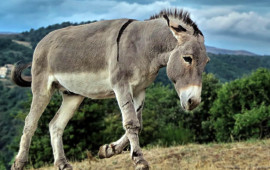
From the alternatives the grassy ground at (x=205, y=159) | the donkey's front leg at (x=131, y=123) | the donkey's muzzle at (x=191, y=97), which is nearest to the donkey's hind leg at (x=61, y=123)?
the grassy ground at (x=205, y=159)

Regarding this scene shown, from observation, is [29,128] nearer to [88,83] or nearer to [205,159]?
[88,83]

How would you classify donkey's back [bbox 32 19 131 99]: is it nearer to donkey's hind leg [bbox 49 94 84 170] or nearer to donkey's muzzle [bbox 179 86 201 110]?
donkey's hind leg [bbox 49 94 84 170]

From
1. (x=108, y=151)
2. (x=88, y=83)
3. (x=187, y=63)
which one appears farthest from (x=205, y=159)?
(x=187, y=63)

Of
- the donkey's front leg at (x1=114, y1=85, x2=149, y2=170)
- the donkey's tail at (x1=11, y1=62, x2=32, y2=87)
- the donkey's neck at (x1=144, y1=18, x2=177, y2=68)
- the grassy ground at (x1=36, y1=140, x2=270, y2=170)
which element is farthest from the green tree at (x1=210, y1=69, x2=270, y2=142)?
the donkey's front leg at (x1=114, y1=85, x2=149, y2=170)

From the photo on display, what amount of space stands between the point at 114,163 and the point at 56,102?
49.9ft

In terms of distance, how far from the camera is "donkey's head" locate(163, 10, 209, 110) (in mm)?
5477

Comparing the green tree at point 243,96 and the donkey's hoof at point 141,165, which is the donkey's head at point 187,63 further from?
the green tree at point 243,96

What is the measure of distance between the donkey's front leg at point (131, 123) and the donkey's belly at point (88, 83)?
1.40ft

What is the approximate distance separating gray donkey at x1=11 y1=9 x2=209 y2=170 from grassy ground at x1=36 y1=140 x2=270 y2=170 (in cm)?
150

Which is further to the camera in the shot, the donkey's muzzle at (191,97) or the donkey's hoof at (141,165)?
the donkey's hoof at (141,165)

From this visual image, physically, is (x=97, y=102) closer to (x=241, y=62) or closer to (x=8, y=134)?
(x=8, y=134)

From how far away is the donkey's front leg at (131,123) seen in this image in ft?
19.3

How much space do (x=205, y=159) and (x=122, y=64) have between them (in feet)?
10.9

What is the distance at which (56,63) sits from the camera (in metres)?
7.16
